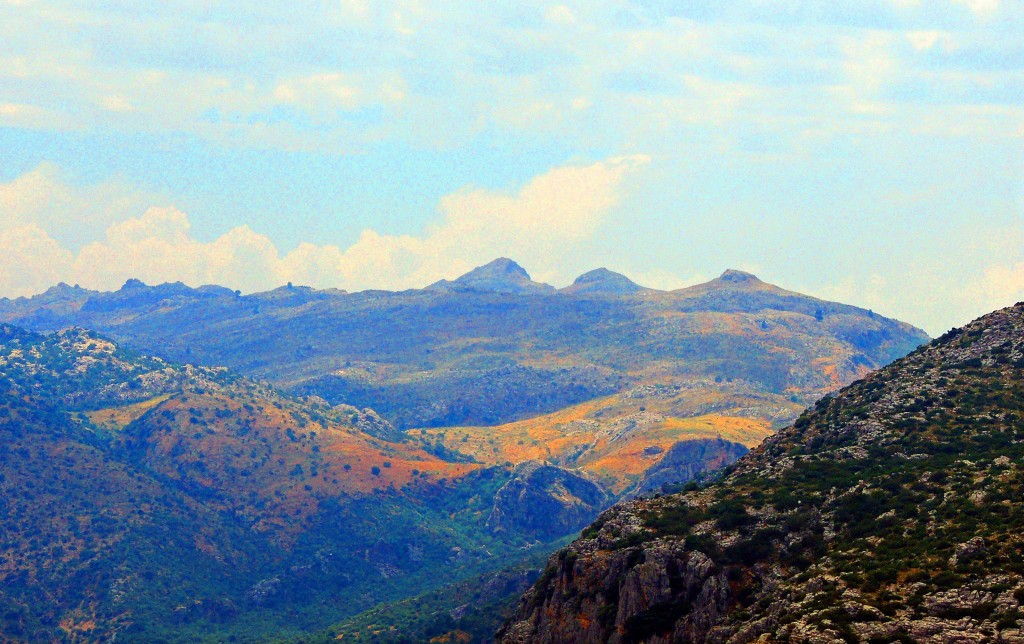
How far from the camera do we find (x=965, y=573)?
3460 inches

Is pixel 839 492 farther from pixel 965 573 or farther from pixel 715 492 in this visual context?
pixel 965 573

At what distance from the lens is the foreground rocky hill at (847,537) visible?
283 ft

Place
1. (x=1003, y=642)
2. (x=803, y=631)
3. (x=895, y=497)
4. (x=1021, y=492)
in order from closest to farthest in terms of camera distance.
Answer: (x=1003, y=642) → (x=803, y=631) → (x=1021, y=492) → (x=895, y=497)

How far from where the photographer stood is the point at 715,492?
5162 inches

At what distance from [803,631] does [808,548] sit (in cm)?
2398

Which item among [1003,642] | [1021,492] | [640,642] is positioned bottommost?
[640,642]

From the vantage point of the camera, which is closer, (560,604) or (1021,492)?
(1021,492)

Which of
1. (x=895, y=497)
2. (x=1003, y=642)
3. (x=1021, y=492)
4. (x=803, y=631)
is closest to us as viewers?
(x=1003, y=642)

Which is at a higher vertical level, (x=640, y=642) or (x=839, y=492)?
(x=839, y=492)

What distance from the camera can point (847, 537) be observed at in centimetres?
10725

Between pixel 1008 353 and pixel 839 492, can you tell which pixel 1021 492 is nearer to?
pixel 839 492

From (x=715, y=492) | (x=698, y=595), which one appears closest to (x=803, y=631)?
(x=698, y=595)

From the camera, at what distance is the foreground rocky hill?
283 ft

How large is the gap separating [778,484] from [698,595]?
26122mm
